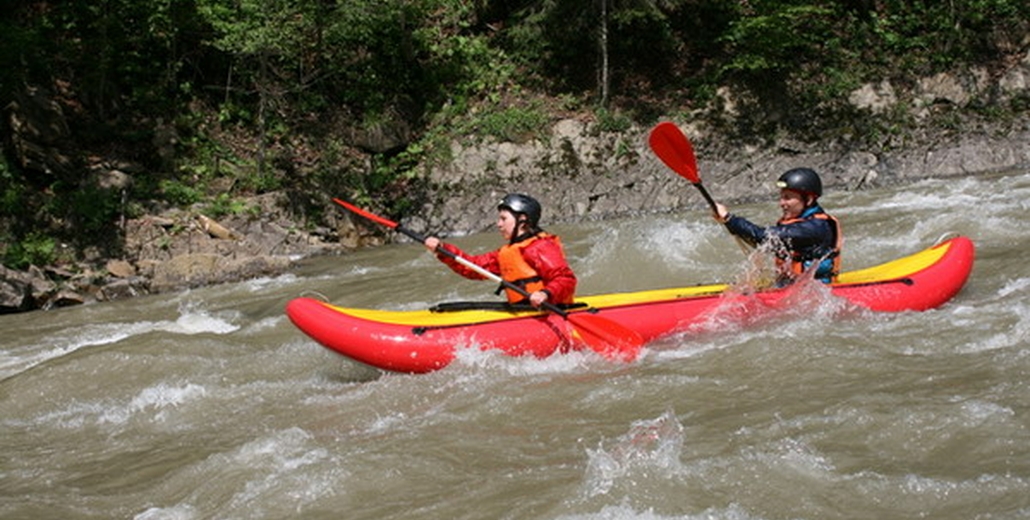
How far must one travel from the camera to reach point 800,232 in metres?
5.14

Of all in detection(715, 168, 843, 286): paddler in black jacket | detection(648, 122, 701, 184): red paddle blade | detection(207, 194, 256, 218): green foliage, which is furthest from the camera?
detection(207, 194, 256, 218): green foliage

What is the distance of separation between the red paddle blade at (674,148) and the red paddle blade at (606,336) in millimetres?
1627

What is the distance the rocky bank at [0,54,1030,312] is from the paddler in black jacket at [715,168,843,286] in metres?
7.92

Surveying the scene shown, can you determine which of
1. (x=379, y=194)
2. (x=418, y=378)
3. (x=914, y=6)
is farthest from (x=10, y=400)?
(x=914, y=6)

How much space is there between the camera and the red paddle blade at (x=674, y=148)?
6008 mm

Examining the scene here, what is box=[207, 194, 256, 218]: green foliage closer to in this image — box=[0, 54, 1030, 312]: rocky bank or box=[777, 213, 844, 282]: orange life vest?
box=[0, 54, 1030, 312]: rocky bank

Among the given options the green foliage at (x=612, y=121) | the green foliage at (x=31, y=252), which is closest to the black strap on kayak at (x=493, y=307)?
the green foliage at (x=31, y=252)

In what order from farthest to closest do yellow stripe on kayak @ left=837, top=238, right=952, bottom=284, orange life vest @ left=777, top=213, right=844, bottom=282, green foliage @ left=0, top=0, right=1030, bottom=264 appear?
green foliage @ left=0, top=0, right=1030, bottom=264 → yellow stripe on kayak @ left=837, top=238, right=952, bottom=284 → orange life vest @ left=777, top=213, right=844, bottom=282

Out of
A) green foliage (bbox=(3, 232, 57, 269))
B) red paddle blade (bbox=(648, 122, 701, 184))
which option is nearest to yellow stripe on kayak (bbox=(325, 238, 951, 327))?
red paddle blade (bbox=(648, 122, 701, 184))

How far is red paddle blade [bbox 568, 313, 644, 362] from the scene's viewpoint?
4801 millimetres

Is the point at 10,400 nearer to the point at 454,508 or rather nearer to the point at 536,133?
the point at 454,508

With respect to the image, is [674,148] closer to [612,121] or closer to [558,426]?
[558,426]

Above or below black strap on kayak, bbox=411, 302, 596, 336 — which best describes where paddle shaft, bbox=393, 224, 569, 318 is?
above

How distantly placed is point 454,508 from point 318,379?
246cm
